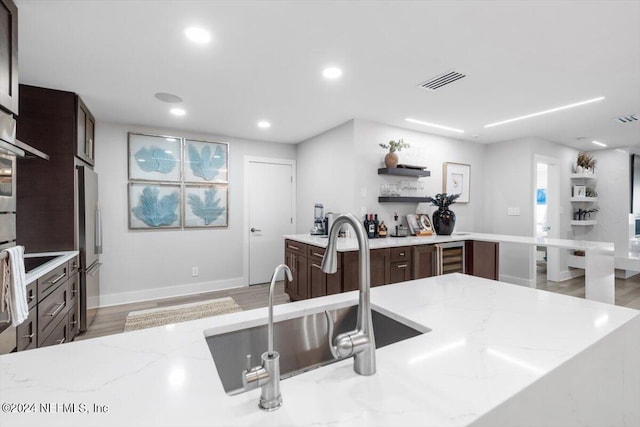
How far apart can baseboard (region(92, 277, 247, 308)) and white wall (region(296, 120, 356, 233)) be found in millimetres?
1432

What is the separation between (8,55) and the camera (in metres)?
1.73

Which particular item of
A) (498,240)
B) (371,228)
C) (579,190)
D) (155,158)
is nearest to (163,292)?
(155,158)

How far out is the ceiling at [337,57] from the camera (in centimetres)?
182

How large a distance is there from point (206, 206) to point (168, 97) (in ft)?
5.88

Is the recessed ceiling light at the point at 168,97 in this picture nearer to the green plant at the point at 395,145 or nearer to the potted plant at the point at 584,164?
the green plant at the point at 395,145

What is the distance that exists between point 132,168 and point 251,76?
2.41m

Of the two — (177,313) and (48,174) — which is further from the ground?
(48,174)

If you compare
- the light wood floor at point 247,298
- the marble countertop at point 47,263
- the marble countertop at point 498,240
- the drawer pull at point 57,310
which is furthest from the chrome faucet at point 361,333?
the light wood floor at point 247,298

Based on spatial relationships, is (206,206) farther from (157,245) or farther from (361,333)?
(361,333)

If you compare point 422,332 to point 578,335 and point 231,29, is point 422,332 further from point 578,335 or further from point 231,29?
point 231,29

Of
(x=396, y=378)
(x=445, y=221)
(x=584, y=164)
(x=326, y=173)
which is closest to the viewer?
(x=396, y=378)

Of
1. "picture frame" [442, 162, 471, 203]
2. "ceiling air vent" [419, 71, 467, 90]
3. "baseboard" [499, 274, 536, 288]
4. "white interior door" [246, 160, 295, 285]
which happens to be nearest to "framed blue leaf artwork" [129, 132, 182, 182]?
"white interior door" [246, 160, 295, 285]

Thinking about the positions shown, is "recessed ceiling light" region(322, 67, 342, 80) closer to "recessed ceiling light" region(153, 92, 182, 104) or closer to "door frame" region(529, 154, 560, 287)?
"recessed ceiling light" region(153, 92, 182, 104)

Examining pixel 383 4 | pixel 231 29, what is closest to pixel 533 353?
pixel 383 4
